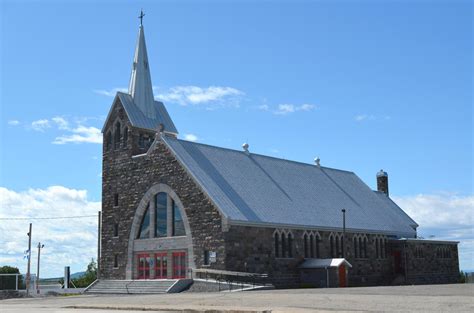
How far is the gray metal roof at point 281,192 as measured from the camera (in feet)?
151

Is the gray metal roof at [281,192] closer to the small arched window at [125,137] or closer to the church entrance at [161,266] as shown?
the small arched window at [125,137]

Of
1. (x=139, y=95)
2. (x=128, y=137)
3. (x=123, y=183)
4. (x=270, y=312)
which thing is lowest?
(x=270, y=312)

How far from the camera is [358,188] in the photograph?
6481cm

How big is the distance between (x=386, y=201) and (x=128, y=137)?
95.6 feet

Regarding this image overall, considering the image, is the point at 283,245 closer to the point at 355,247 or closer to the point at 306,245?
the point at 306,245

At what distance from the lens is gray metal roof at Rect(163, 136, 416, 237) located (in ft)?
151

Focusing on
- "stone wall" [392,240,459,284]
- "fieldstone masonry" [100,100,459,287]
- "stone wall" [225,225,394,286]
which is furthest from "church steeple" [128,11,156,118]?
"stone wall" [392,240,459,284]

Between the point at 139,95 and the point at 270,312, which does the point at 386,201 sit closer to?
the point at 139,95

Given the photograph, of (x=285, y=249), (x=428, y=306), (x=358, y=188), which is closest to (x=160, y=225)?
(x=285, y=249)

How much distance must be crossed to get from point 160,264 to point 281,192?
11369mm

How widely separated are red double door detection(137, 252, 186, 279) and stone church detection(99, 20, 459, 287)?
0.07m

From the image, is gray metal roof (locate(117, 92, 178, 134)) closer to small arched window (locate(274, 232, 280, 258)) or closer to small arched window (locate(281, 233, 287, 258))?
small arched window (locate(274, 232, 280, 258))

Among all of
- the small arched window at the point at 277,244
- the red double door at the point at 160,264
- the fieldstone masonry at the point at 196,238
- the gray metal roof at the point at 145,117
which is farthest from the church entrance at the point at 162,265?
A: the gray metal roof at the point at 145,117

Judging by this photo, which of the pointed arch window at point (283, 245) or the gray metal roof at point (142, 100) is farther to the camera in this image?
the gray metal roof at point (142, 100)
